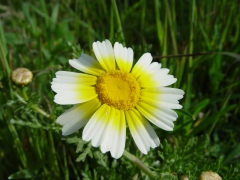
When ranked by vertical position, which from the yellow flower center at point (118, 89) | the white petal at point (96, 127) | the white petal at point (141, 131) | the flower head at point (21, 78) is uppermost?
the flower head at point (21, 78)

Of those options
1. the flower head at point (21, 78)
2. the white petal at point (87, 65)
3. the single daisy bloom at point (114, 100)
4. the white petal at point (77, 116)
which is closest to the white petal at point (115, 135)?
the single daisy bloom at point (114, 100)

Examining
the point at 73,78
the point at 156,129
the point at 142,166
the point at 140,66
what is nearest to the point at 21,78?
the point at 73,78

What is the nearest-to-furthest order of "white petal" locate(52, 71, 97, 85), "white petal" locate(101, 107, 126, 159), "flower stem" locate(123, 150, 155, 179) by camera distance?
"white petal" locate(101, 107, 126, 159) < "white petal" locate(52, 71, 97, 85) < "flower stem" locate(123, 150, 155, 179)

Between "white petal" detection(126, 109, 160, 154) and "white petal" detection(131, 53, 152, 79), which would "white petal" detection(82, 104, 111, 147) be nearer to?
"white petal" detection(126, 109, 160, 154)

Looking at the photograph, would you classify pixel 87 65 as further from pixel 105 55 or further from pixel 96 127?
pixel 96 127

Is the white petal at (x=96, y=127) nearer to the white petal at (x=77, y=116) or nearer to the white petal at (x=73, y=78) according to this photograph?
the white petal at (x=77, y=116)

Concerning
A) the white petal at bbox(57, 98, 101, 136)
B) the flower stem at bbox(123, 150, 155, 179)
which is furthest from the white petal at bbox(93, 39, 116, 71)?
the flower stem at bbox(123, 150, 155, 179)

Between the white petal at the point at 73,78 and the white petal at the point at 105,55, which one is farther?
the white petal at the point at 105,55
